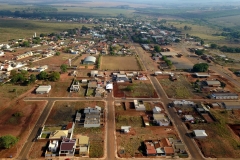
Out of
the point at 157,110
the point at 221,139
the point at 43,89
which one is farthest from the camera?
the point at 43,89

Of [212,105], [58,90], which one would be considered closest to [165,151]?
[212,105]

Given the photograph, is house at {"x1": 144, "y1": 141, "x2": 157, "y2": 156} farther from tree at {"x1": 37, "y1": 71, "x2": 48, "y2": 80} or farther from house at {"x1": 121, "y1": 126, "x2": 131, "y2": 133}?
tree at {"x1": 37, "y1": 71, "x2": 48, "y2": 80}

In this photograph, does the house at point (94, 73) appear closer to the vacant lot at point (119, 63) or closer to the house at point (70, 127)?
the vacant lot at point (119, 63)

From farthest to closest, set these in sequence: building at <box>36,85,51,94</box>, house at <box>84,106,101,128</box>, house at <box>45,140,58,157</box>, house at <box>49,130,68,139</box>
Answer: building at <box>36,85,51,94</box>, house at <box>84,106,101,128</box>, house at <box>49,130,68,139</box>, house at <box>45,140,58,157</box>

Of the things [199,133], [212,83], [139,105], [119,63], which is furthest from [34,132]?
[212,83]

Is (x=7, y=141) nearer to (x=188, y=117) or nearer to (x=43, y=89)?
(x=43, y=89)

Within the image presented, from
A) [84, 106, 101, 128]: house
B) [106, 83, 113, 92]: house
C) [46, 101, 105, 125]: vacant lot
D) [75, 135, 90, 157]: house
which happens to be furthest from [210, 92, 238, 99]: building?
[75, 135, 90, 157]: house

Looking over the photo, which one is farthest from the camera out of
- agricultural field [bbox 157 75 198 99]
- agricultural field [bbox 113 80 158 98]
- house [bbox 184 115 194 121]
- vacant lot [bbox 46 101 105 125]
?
agricultural field [bbox 157 75 198 99]
